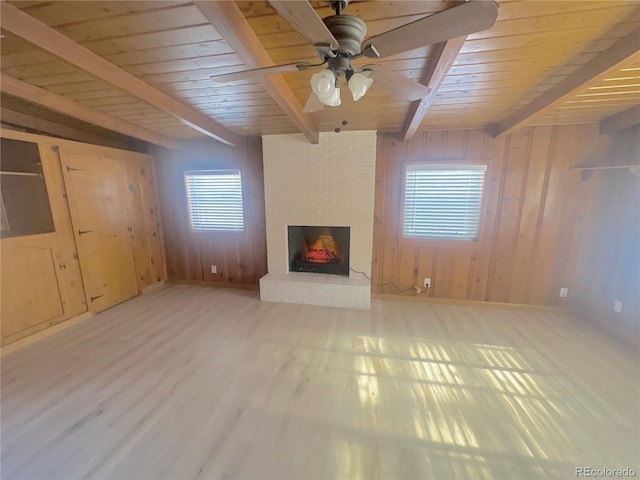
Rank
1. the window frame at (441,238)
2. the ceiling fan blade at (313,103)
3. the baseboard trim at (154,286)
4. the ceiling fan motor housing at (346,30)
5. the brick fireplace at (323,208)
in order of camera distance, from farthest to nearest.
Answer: the baseboard trim at (154,286)
the brick fireplace at (323,208)
the window frame at (441,238)
the ceiling fan blade at (313,103)
the ceiling fan motor housing at (346,30)

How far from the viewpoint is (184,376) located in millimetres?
1986

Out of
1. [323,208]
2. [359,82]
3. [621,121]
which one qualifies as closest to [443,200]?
[323,208]

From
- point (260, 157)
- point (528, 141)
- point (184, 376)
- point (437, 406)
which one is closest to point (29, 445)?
point (184, 376)

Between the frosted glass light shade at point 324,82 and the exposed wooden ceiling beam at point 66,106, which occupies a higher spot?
the exposed wooden ceiling beam at point 66,106

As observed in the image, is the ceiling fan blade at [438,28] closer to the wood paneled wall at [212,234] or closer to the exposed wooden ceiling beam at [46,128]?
the wood paneled wall at [212,234]

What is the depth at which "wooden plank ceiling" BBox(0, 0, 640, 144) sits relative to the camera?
1.18m

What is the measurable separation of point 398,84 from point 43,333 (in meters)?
4.00

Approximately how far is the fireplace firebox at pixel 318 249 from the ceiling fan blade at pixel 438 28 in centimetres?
250

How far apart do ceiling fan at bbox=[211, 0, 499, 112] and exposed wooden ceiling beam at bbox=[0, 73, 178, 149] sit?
1.85 metres

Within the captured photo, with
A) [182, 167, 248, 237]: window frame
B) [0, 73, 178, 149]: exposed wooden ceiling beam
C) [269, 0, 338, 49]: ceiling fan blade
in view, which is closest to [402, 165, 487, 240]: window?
[182, 167, 248, 237]: window frame

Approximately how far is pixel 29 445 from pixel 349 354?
2189 millimetres

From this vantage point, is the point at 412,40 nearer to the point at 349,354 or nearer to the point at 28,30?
the point at 28,30

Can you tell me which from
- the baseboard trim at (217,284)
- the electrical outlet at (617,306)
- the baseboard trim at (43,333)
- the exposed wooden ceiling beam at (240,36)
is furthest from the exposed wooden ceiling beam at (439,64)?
the baseboard trim at (43,333)

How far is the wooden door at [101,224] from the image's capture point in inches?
112
